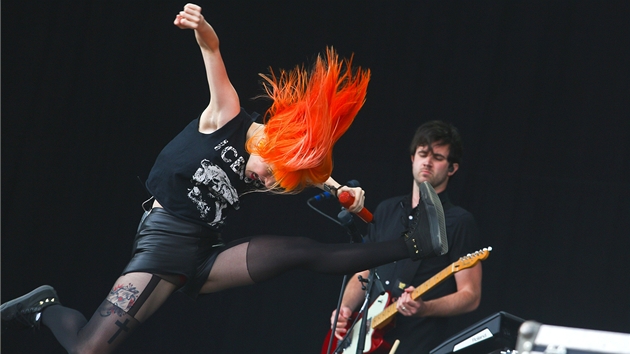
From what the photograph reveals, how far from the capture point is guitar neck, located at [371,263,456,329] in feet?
9.18

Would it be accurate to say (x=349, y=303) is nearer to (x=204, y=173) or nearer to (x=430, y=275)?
(x=430, y=275)

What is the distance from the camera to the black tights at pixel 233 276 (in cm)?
232

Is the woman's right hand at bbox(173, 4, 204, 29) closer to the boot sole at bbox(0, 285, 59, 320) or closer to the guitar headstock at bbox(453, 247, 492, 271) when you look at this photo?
the boot sole at bbox(0, 285, 59, 320)

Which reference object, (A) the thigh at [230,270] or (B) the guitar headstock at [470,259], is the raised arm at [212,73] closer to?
(A) the thigh at [230,270]

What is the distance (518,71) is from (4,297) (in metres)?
3.19

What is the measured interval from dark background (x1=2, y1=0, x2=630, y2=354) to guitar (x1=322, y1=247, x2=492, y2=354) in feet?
3.89

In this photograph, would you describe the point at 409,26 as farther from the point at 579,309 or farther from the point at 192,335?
the point at 192,335

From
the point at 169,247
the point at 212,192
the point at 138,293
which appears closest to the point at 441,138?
the point at 212,192

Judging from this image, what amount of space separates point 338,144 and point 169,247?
6.36 ft

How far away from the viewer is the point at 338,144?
417 centimetres

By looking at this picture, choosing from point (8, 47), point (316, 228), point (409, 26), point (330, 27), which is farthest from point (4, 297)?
point (409, 26)

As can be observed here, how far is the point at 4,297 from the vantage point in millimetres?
3896

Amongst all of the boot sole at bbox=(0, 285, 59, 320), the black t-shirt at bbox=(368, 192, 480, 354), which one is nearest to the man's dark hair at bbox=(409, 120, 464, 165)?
the black t-shirt at bbox=(368, 192, 480, 354)

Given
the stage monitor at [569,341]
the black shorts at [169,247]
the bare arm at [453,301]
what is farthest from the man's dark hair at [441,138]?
the stage monitor at [569,341]
